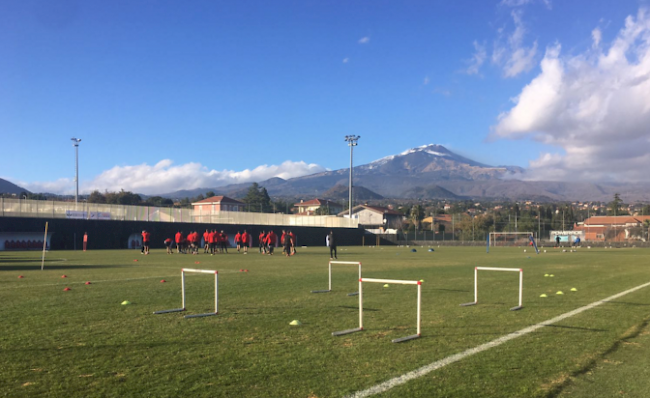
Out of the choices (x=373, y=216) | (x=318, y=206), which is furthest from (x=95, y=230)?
(x=318, y=206)

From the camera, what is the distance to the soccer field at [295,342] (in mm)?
6043

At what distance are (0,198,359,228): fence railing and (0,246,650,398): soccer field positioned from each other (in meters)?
37.6

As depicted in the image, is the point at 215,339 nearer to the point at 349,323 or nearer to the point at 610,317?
the point at 349,323

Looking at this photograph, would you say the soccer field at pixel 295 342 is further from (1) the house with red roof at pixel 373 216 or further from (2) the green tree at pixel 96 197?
(1) the house with red roof at pixel 373 216

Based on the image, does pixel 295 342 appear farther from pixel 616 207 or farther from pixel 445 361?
pixel 616 207

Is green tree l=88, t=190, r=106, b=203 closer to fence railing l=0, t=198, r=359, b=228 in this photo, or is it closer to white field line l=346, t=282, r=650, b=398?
fence railing l=0, t=198, r=359, b=228

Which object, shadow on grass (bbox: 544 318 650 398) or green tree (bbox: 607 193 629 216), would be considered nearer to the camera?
shadow on grass (bbox: 544 318 650 398)

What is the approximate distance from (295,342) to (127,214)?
169ft

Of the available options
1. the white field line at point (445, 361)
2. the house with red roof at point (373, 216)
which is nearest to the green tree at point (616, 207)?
the house with red roof at point (373, 216)

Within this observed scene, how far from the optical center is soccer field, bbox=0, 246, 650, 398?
19.8ft

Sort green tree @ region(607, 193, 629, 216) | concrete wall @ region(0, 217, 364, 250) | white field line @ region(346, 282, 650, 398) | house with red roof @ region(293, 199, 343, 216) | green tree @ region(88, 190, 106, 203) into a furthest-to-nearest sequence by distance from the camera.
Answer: green tree @ region(607, 193, 629, 216) < house with red roof @ region(293, 199, 343, 216) < green tree @ region(88, 190, 106, 203) < concrete wall @ region(0, 217, 364, 250) < white field line @ region(346, 282, 650, 398)

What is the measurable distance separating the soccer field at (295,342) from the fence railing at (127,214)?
123ft

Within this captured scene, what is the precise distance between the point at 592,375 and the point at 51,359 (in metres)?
6.86

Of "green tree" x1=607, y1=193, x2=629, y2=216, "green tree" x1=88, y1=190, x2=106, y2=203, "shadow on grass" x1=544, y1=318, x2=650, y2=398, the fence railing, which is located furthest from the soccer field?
"green tree" x1=607, y1=193, x2=629, y2=216
